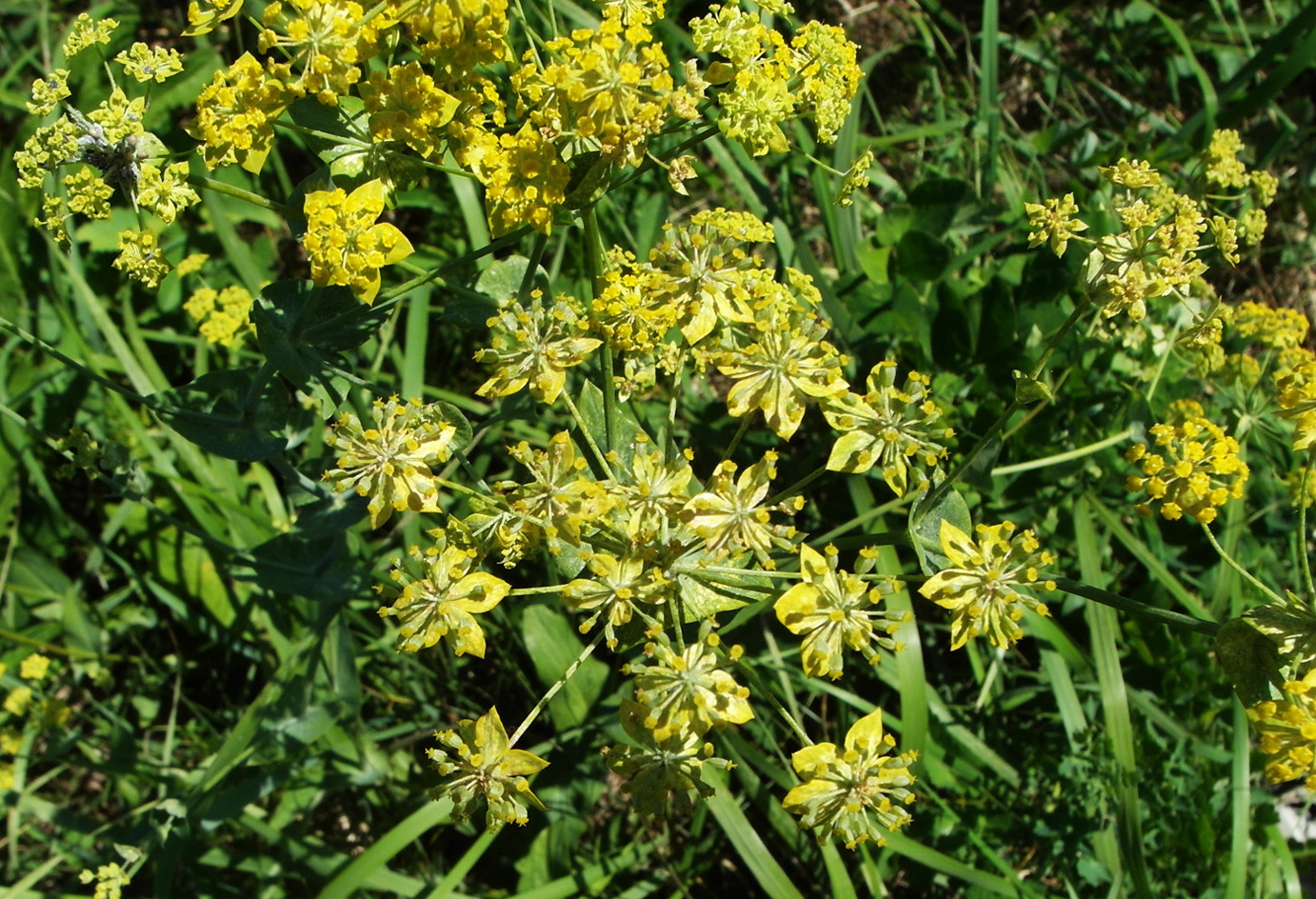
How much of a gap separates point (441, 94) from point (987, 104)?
2967mm

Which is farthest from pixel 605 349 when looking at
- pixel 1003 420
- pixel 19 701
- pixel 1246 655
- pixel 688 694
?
pixel 19 701

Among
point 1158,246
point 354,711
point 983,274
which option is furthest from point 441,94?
point 983,274

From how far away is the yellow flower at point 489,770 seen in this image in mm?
2516

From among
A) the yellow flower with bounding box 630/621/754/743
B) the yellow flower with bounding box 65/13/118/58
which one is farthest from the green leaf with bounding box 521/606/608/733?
the yellow flower with bounding box 65/13/118/58

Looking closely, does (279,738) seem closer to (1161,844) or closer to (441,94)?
(441,94)

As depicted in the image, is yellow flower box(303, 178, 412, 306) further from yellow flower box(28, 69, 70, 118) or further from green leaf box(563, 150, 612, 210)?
yellow flower box(28, 69, 70, 118)

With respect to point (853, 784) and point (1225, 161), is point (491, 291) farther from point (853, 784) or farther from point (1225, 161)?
point (1225, 161)

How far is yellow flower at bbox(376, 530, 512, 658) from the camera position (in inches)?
97.3

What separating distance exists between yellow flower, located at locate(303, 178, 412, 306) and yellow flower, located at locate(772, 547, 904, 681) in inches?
51.1

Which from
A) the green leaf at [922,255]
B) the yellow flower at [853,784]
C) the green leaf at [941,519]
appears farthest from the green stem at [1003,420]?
the green leaf at [922,255]

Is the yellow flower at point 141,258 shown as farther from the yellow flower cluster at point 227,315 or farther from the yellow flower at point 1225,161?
the yellow flower at point 1225,161

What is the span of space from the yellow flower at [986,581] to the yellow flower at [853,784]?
1.08 ft

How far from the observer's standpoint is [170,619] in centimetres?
488

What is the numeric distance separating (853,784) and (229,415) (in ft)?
6.95
